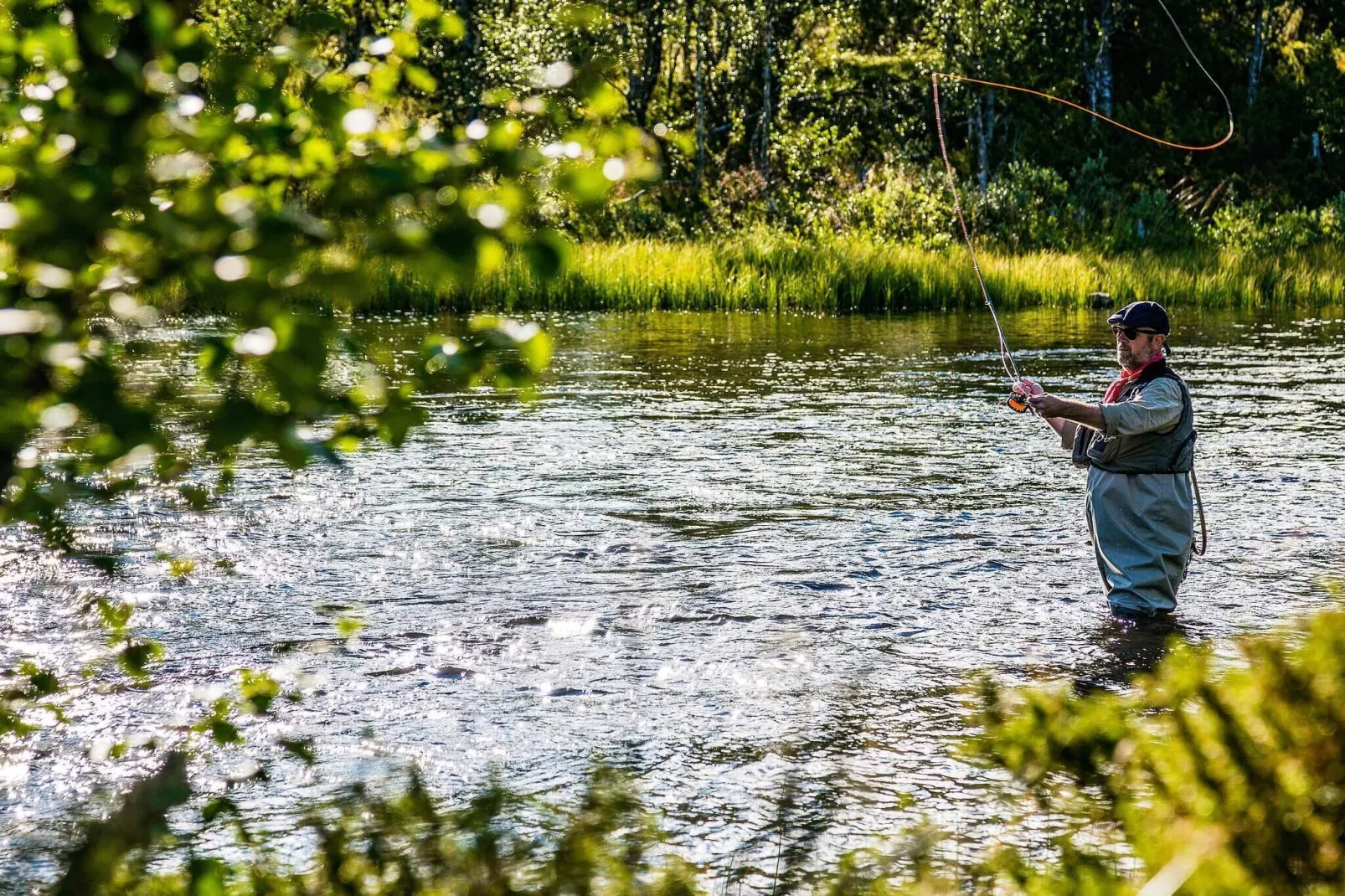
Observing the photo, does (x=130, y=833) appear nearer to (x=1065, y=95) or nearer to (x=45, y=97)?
(x=45, y=97)

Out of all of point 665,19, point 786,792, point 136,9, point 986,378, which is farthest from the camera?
point 665,19

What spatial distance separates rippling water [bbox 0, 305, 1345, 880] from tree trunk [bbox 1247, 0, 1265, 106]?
82.3 ft

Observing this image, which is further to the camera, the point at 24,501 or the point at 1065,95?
the point at 1065,95

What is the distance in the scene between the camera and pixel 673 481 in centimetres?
1227

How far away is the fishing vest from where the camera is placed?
301 inches

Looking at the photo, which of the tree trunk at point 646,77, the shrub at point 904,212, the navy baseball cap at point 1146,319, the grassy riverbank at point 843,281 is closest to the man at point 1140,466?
the navy baseball cap at point 1146,319

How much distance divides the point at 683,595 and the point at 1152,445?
264 centimetres

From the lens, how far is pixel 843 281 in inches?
1086

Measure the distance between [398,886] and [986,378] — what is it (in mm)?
16393

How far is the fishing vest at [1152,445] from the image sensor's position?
7652 millimetres

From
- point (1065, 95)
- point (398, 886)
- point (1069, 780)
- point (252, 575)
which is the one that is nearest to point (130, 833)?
point (398, 886)

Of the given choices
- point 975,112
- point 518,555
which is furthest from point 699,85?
point 518,555

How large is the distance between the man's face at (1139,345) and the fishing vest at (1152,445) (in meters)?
0.06

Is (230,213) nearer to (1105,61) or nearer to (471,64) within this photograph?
(471,64)
